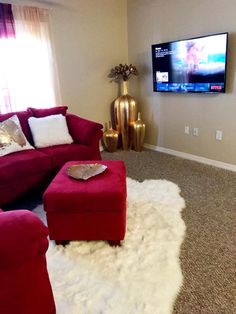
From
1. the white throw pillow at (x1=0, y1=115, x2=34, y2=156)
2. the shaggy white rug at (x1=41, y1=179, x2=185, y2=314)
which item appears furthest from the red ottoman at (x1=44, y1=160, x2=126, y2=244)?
the white throw pillow at (x1=0, y1=115, x2=34, y2=156)

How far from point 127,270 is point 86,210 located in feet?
1.58

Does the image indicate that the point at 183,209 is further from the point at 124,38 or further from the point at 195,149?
the point at 124,38

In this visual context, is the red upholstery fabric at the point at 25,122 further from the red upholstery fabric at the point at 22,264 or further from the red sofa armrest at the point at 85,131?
the red upholstery fabric at the point at 22,264

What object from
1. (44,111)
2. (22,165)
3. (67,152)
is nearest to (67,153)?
(67,152)

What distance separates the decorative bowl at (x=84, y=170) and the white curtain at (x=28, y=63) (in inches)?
60.8

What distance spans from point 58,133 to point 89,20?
1869 millimetres

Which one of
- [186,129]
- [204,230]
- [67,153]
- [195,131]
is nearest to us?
[204,230]

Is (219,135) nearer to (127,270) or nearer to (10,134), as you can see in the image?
(127,270)

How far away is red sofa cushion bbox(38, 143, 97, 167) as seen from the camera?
2.75 meters

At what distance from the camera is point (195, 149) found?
3680 mm

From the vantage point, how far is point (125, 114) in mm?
3980

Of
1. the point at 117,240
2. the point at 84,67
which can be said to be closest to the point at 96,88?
the point at 84,67

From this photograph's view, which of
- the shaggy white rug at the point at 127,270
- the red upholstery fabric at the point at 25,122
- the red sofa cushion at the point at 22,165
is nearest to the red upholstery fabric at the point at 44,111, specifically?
the red upholstery fabric at the point at 25,122

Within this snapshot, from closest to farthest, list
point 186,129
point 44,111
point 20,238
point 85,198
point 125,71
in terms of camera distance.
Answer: point 20,238, point 85,198, point 44,111, point 186,129, point 125,71
